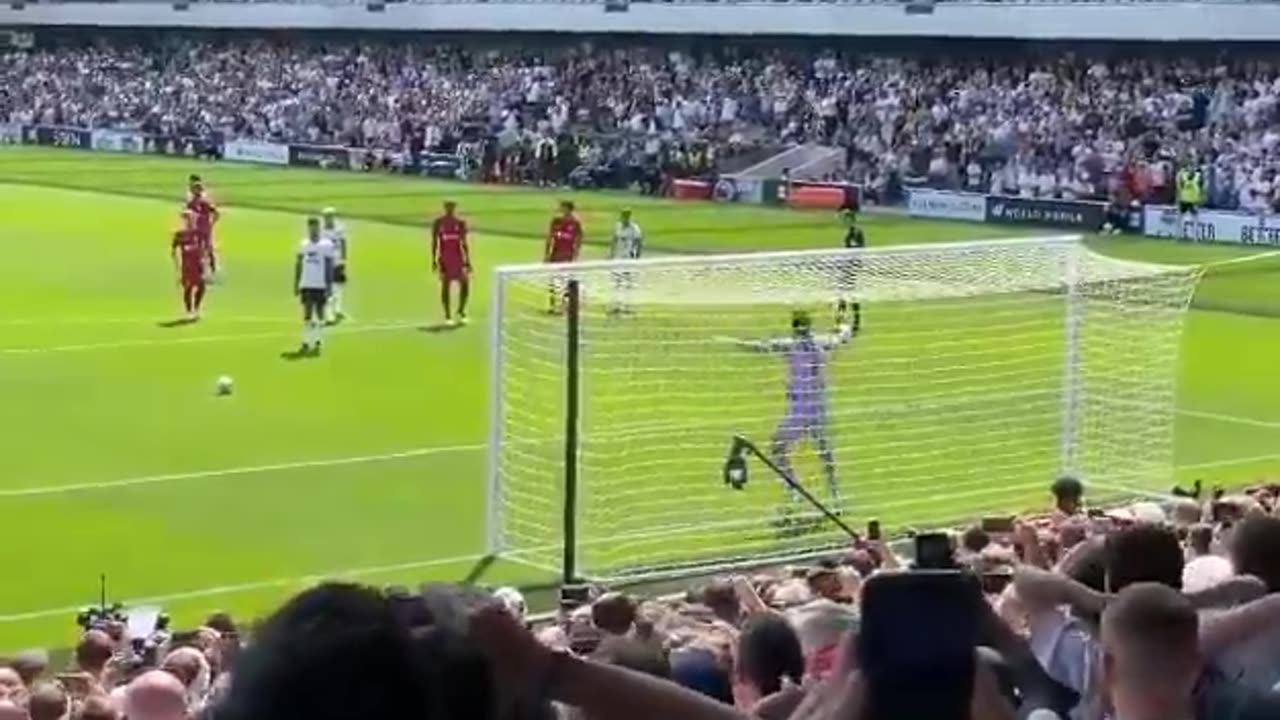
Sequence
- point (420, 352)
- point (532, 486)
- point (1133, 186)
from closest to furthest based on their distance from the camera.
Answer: point (532, 486) → point (420, 352) → point (1133, 186)

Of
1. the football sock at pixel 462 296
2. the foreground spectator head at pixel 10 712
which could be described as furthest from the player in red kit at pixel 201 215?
the foreground spectator head at pixel 10 712

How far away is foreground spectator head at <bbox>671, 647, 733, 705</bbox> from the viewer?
6.80m

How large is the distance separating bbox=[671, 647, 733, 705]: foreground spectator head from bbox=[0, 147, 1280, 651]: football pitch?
14.5ft

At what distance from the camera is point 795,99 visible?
6644 centimetres

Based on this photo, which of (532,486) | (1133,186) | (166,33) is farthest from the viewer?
(166,33)

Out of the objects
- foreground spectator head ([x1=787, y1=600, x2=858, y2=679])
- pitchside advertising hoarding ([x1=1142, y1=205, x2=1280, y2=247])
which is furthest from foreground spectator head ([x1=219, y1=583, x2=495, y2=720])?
pitchside advertising hoarding ([x1=1142, y1=205, x2=1280, y2=247])

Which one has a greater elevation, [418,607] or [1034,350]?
[418,607]

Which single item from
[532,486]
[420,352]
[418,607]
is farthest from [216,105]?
[418,607]

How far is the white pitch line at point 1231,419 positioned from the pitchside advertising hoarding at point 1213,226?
22.0 meters

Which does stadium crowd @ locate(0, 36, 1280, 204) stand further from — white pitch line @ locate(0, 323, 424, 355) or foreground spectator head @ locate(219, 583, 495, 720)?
foreground spectator head @ locate(219, 583, 495, 720)

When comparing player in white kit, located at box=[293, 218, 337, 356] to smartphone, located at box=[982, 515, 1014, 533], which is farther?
player in white kit, located at box=[293, 218, 337, 356]

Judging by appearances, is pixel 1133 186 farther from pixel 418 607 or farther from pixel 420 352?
pixel 418 607

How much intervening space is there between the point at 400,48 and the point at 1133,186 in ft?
127

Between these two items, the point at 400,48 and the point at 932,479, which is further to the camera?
the point at 400,48
